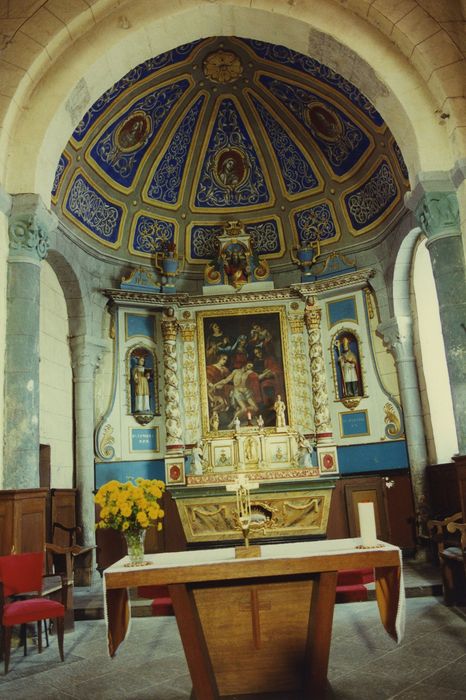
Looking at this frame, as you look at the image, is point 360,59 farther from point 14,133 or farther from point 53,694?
point 53,694

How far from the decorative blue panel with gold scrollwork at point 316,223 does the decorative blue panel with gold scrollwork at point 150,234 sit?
8.60 feet

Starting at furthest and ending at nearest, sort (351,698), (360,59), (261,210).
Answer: (261,210) → (360,59) → (351,698)

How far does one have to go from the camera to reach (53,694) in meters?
4.68

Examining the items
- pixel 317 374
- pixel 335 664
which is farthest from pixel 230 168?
pixel 335 664

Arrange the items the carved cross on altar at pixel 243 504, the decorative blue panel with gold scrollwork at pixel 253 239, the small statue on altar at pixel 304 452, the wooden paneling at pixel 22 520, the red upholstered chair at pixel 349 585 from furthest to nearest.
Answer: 1. the decorative blue panel with gold scrollwork at pixel 253 239
2. the small statue on altar at pixel 304 452
3. the wooden paneling at pixel 22 520
4. the red upholstered chair at pixel 349 585
5. the carved cross on altar at pixel 243 504

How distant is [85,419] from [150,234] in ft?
13.1

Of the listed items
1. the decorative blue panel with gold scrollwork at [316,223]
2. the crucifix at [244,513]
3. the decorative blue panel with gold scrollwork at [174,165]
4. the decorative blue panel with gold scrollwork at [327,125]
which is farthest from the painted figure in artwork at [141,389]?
the crucifix at [244,513]

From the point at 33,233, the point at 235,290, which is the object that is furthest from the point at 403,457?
the point at 33,233

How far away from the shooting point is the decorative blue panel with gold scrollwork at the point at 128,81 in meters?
9.99

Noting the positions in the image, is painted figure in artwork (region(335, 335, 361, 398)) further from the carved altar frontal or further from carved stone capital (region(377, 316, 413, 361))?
the carved altar frontal

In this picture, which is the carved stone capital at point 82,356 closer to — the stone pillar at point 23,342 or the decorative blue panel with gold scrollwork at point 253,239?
the decorative blue panel with gold scrollwork at point 253,239

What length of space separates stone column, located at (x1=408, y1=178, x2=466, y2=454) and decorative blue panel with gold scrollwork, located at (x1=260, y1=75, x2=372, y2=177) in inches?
155

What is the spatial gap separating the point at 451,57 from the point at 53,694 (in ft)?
25.1

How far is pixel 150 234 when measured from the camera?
1253 centimetres
